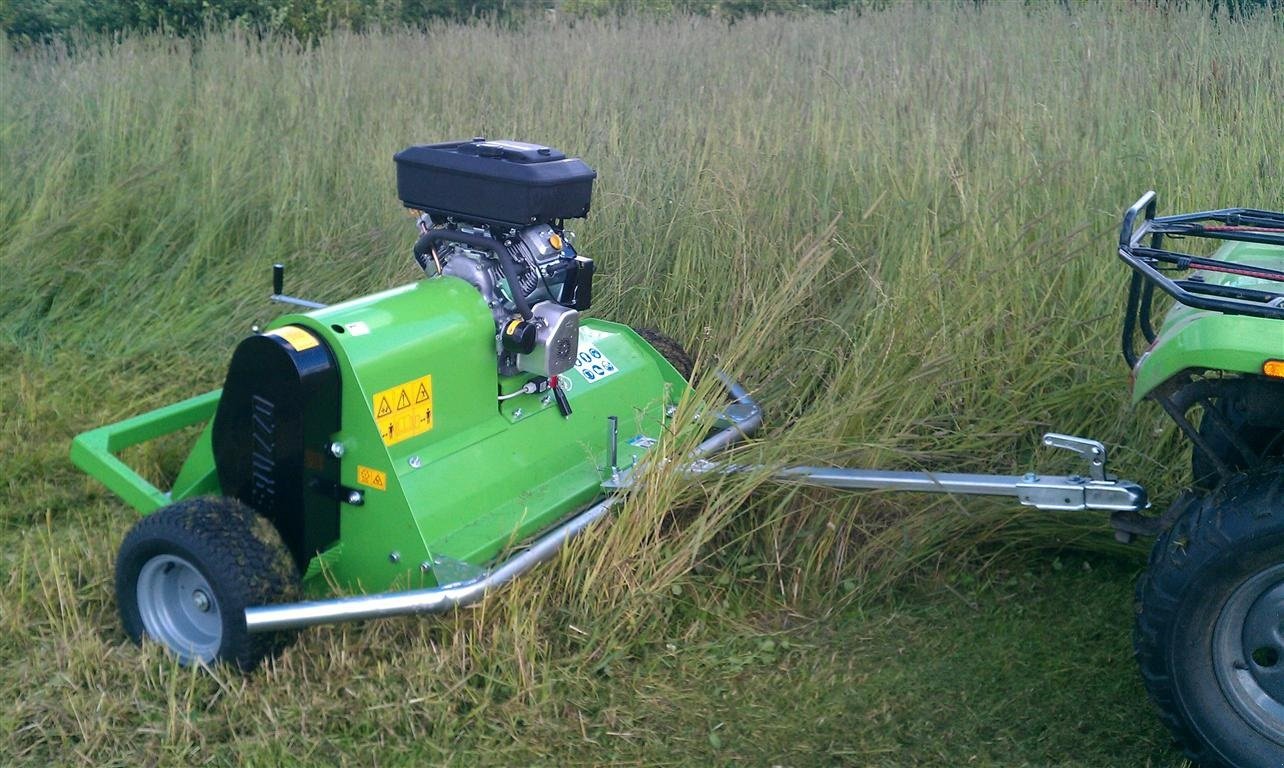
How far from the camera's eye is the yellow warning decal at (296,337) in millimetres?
3094

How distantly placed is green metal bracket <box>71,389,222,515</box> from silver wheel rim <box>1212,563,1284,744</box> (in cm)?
263

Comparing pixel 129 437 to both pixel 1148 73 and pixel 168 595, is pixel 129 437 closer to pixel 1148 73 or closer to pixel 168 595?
pixel 168 595

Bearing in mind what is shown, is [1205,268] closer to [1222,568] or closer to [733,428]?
[1222,568]

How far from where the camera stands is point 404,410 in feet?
10.7

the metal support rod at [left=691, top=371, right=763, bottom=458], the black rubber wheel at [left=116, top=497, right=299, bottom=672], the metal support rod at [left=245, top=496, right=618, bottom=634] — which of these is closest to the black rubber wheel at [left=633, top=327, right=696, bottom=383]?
the metal support rod at [left=691, top=371, right=763, bottom=458]

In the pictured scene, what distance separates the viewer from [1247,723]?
258cm

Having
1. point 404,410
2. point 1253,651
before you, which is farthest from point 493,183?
point 1253,651

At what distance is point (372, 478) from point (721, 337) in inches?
67.8

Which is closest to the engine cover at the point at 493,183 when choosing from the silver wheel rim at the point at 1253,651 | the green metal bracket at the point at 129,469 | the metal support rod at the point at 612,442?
the metal support rod at the point at 612,442

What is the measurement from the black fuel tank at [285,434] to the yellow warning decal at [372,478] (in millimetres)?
67

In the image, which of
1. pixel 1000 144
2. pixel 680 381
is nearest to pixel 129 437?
pixel 680 381

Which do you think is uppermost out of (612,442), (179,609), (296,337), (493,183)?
(493,183)

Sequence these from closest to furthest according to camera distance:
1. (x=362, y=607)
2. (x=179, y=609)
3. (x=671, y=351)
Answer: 1. (x=362, y=607)
2. (x=179, y=609)
3. (x=671, y=351)

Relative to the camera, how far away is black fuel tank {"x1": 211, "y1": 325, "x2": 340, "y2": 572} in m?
3.10
